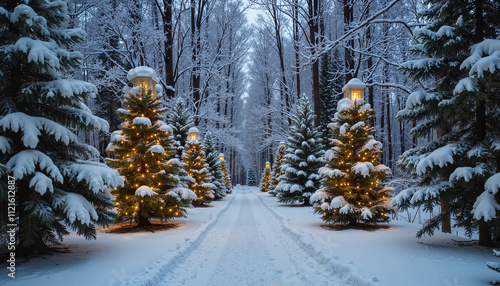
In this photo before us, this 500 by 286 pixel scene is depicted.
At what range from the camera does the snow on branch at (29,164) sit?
415cm

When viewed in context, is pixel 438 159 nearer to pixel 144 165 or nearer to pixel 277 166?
pixel 144 165

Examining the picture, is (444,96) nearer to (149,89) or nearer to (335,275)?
(335,275)

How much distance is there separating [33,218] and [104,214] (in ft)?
3.46

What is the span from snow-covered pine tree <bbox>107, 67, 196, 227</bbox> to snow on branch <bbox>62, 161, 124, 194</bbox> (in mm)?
2923

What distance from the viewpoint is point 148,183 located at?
27.3 ft

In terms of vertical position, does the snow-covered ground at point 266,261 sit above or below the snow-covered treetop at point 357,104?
below

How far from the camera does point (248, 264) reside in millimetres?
5145

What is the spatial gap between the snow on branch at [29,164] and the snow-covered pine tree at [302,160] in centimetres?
1125

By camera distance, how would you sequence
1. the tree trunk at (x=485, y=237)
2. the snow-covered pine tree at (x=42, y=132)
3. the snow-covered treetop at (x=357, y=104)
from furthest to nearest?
the snow-covered treetop at (x=357, y=104)
the tree trunk at (x=485, y=237)
the snow-covered pine tree at (x=42, y=132)

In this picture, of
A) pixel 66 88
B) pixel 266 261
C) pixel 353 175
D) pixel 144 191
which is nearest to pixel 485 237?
pixel 353 175

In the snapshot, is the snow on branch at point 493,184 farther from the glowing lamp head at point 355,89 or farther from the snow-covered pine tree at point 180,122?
the snow-covered pine tree at point 180,122

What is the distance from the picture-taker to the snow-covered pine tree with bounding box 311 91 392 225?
825cm

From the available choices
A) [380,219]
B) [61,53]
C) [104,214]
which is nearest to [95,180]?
[104,214]

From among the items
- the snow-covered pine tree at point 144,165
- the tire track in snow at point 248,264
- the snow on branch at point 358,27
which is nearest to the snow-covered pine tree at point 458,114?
the snow on branch at point 358,27
